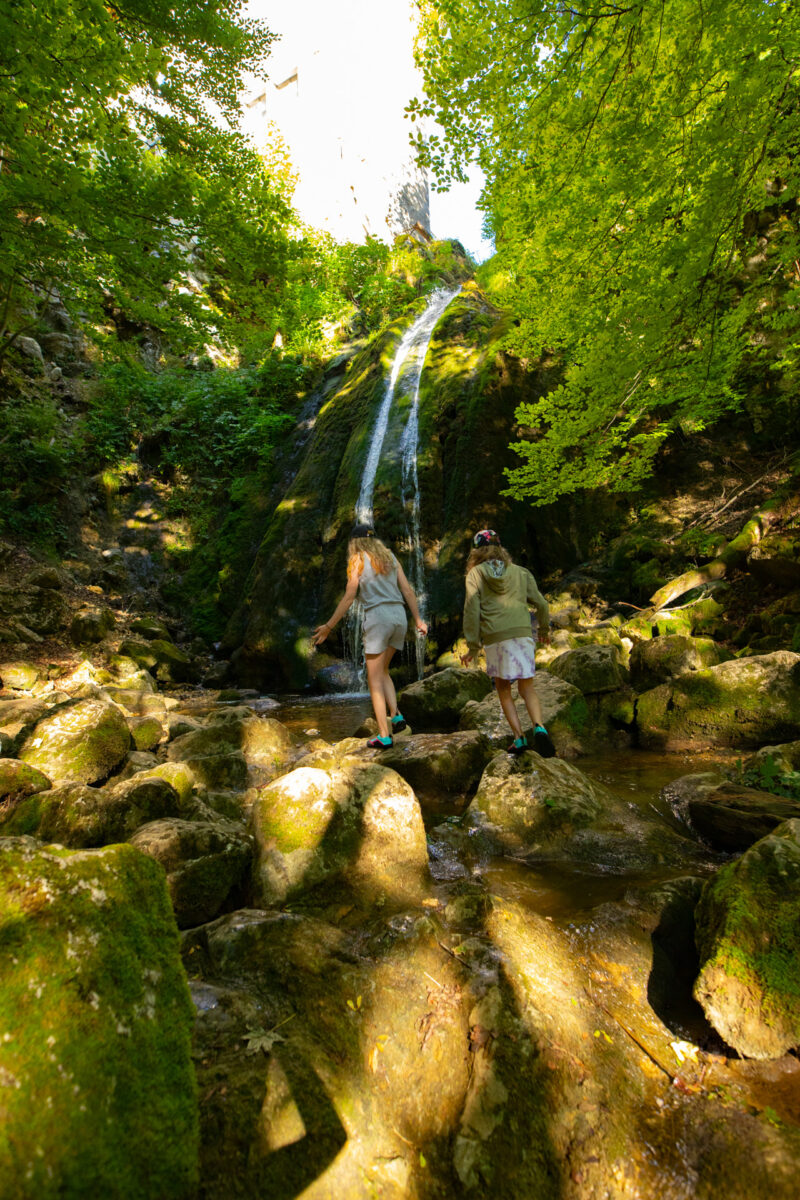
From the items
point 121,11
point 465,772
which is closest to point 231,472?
point 121,11

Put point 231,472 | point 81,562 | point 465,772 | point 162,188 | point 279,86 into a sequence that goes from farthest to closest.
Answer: point 279,86, point 231,472, point 81,562, point 162,188, point 465,772

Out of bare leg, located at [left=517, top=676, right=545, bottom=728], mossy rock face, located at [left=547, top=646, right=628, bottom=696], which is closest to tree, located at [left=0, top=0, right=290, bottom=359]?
bare leg, located at [left=517, top=676, right=545, bottom=728]

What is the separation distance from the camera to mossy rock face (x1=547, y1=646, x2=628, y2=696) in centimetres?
569

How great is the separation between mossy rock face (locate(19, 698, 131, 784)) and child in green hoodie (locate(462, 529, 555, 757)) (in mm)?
3409

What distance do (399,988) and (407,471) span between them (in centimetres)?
1107

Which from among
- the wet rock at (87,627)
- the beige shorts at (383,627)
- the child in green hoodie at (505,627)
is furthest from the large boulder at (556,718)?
the wet rock at (87,627)

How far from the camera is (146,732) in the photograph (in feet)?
18.9

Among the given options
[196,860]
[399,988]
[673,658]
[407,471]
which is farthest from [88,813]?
[407,471]

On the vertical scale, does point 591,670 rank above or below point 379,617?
below

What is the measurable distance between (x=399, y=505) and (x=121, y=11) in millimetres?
9286

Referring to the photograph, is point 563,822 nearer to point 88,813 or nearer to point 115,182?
point 88,813

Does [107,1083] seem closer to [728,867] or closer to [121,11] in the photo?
[728,867]

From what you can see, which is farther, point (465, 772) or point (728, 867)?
point (465, 772)

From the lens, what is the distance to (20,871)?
1.20 metres
